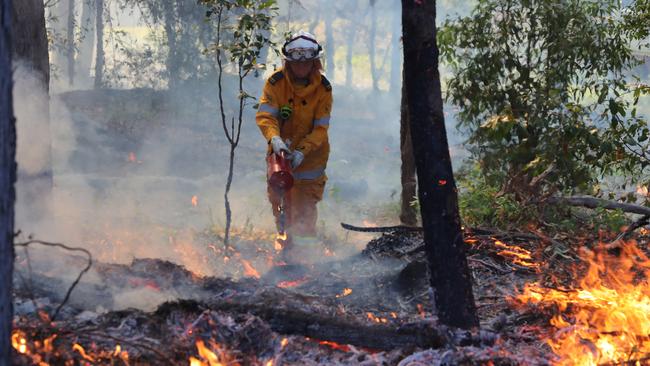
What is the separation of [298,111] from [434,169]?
322 cm

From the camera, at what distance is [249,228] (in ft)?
31.7

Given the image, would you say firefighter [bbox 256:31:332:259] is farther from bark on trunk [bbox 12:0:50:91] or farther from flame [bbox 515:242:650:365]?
flame [bbox 515:242:650:365]

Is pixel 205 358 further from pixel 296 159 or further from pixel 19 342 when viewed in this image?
pixel 296 159

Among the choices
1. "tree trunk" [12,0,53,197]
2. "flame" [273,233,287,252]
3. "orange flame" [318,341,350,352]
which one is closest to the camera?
"orange flame" [318,341,350,352]

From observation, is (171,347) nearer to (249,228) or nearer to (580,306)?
(580,306)

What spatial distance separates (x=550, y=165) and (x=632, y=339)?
3337mm

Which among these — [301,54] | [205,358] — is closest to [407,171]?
[301,54]

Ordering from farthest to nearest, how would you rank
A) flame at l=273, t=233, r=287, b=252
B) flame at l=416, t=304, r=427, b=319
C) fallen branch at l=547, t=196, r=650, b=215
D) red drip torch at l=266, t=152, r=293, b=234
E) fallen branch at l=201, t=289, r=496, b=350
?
1. flame at l=273, t=233, r=287, b=252
2. red drip torch at l=266, t=152, r=293, b=234
3. fallen branch at l=547, t=196, r=650, b=215
4. flame at l=416, t=304, r=427, b=319
5. fallen branch at l=201, t=289, r=496, b=350

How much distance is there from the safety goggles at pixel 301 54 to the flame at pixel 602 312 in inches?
117

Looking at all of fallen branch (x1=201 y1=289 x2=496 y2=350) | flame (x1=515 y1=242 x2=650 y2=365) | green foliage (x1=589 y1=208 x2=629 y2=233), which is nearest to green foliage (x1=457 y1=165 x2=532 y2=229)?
green foliage (x1=589 y1=208 x2=629 y2=233)

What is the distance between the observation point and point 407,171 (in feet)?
25.3

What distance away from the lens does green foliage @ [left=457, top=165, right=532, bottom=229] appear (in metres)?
6.36

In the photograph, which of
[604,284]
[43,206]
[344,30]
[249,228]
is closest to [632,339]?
[604,284]

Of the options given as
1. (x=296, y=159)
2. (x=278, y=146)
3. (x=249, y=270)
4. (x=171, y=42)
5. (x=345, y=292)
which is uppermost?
(x=171, y=42)
